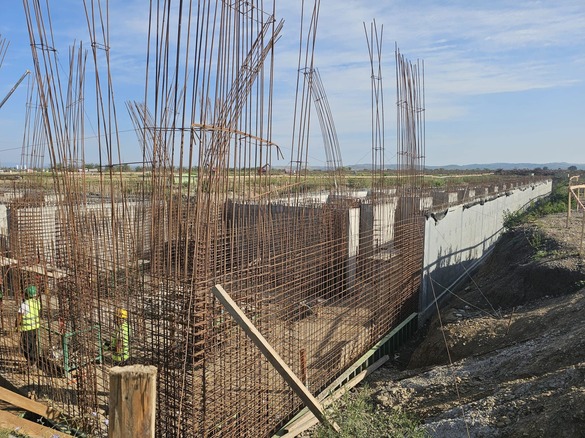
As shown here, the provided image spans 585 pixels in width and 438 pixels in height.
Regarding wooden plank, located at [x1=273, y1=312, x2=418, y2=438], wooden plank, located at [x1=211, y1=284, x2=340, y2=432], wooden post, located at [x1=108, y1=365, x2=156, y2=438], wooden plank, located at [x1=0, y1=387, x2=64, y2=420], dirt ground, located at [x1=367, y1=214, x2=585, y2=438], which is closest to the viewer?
wooden post, located at [x1=108, y1=365, x2=156, y2=438]

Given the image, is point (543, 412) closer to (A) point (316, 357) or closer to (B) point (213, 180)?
(A) point (316, 357)

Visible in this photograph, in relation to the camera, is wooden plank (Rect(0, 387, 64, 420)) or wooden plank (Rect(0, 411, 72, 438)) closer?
wooden plank (Rect(0, 411, 72, 438))

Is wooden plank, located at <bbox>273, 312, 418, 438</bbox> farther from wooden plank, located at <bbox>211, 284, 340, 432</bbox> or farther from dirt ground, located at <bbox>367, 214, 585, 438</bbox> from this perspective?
wooden plank, located at <bbox>211, 284, 340, 432</bbox>

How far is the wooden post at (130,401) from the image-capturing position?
189 cm

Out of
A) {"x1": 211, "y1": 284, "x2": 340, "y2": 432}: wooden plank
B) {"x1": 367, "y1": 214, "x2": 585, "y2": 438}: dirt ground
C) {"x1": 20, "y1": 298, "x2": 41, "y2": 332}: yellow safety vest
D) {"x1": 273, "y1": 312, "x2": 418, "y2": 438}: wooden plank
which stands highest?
{"x1": 211, "y1": 284, "x2": 340, "y2": 432}: wooden plank

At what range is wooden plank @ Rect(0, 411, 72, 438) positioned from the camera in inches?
169

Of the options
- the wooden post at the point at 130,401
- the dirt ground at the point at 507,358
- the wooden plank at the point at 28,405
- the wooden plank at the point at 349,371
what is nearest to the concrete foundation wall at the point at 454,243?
the dirt ground at the point at 507,358

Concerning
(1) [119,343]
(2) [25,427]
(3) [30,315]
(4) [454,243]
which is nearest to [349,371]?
(1) [119,343]

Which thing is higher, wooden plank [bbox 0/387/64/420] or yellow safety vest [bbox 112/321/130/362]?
yellow safety vest [bbox 112/321/130/362]

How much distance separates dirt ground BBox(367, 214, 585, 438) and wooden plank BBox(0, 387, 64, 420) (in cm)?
336

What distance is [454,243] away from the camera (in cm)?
1005

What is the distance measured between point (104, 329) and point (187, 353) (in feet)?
6.07

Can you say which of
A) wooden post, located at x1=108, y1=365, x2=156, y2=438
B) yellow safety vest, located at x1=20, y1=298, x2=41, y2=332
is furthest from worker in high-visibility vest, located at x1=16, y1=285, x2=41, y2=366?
wooden post, located at x1=108, y1=365, x2=156, y2=438

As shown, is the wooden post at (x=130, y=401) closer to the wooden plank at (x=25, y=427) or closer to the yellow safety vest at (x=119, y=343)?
the yellow safety vest at (x=119, y=343)
